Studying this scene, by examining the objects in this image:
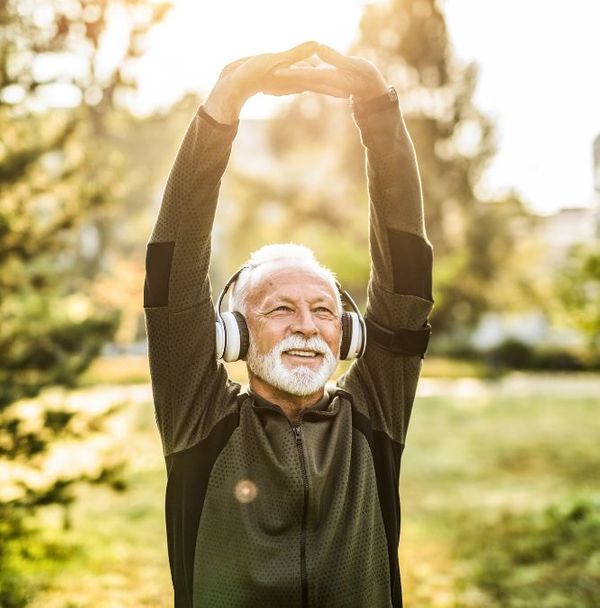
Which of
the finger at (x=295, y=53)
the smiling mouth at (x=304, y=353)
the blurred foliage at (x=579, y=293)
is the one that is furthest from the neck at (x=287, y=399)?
the blurred foliage at (x=579, y=293)

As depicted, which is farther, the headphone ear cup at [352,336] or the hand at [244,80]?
the headphone ear cup at [352,336]

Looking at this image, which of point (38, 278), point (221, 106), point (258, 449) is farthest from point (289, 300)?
point (38, 278)

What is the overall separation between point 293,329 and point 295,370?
12 cm

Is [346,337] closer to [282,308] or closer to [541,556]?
[282,308]

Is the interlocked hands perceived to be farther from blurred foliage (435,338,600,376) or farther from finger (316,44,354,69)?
blurred foliage (435,338,600,376)

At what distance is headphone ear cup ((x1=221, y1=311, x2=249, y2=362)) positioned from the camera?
2.31 meters

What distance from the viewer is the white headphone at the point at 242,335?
90.9 inches

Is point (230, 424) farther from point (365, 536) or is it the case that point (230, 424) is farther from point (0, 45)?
point (0, 45)

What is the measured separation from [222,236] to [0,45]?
29703 millimetres

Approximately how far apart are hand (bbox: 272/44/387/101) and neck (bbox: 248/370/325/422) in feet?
2.69

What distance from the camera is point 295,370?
2.28 metres

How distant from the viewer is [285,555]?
212 cm

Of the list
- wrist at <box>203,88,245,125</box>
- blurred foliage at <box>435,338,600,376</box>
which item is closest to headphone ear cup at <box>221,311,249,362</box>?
wrist at <box>203,88,245,125</box>

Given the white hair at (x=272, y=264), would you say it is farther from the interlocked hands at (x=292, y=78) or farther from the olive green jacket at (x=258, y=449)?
the interlocked hands at (x=292, y=78)
